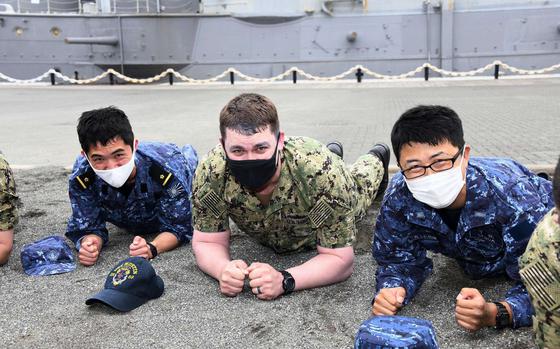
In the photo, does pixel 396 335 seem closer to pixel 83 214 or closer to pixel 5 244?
pixel 83 214

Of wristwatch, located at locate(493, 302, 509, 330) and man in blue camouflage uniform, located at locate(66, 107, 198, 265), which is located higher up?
man in blue camouflage uniform, located at locate(66, 107, 198, 265)

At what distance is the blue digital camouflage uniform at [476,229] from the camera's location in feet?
7.27

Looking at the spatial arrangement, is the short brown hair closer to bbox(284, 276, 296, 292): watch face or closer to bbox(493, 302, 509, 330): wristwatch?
bbox(284, 276, 296, 292): watch face

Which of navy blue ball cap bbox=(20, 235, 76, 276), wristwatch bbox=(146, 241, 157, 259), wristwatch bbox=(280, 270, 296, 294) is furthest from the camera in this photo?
wristwatch bbox=(146, 241, 157, 259)

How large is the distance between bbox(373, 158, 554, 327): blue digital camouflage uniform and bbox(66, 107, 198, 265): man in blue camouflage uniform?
135cm

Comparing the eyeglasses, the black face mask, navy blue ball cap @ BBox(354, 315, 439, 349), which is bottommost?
navy blue ball cap @ BBox(354, 315, 439, 349)

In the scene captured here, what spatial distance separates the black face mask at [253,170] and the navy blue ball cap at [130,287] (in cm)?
62

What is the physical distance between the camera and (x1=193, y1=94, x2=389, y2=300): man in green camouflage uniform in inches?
97.6

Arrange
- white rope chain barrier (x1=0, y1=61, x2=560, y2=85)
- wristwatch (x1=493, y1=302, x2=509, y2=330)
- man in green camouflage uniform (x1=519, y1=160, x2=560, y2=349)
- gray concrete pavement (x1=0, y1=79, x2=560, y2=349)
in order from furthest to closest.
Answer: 1. white rope chain barrier (x1=0, y1=61, x2=560, y2=85)
2. gray concrete pavement (x1=0, y1=79, x2=560, y2=349)
3. wristwatch (x1=493, y1=302, x2=509, y2=330)
4. man in green camouflage uniform (x1=519, y1=160, x2=560, y2=349)

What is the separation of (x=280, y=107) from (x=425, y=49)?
9.23 meters

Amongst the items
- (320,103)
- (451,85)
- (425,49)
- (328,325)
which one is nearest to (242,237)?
(328,325)

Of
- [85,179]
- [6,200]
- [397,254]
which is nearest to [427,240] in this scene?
[397,254]

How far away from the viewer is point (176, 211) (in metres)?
3.39

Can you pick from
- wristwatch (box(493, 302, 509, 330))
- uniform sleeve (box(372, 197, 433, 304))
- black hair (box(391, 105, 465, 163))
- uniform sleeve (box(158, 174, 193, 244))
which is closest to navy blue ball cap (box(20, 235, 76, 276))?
uniform sleeve (box(158, 174, 193, 244))
